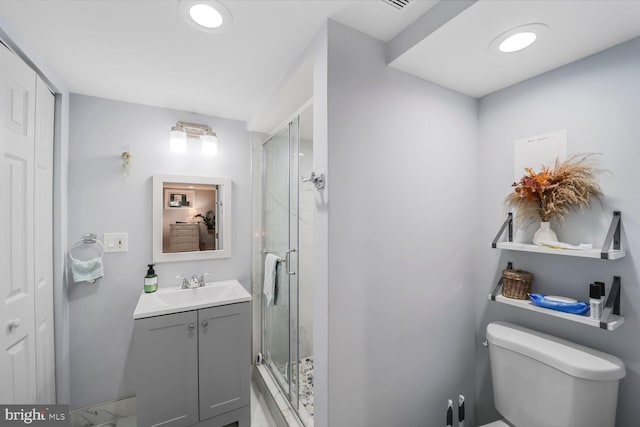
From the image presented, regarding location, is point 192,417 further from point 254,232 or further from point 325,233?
point 325,233

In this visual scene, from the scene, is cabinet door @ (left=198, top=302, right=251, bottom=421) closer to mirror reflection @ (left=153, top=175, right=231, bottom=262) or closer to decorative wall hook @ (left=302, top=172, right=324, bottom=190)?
mirror reflection @ (left=153, top=175, right=231, bottom=262)

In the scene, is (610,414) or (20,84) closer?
(610,414)

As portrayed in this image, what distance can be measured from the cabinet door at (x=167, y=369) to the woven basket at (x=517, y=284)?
180 centimetres

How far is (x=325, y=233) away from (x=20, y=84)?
158cm

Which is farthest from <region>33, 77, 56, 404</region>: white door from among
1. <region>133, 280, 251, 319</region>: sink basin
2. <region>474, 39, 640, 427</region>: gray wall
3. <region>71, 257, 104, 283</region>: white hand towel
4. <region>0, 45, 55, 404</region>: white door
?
<region>474, 39, 640, 427</region>: gray wall

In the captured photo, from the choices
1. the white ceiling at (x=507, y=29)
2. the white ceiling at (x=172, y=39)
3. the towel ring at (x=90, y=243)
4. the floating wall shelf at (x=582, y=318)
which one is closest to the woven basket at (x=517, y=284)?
the floating wall shelf at (x=582, y=318)

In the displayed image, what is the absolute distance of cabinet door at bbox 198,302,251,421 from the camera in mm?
1655

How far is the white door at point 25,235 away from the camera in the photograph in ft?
3.63

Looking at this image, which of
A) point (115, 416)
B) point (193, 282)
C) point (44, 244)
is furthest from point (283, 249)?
point (115, 416)

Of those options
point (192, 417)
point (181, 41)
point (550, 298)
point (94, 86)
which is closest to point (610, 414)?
point (550, 298)

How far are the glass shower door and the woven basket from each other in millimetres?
1225

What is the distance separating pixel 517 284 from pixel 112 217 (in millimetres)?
2546

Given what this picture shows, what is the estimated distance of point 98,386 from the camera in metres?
1.79

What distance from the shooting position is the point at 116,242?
1.83 meters
